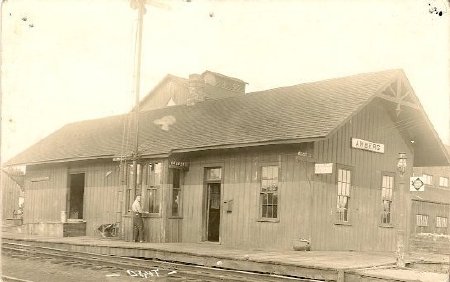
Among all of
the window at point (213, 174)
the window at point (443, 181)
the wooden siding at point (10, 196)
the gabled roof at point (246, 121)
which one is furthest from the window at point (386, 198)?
the wooden siding at point (10, 196)

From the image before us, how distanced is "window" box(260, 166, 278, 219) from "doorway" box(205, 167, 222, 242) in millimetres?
1985

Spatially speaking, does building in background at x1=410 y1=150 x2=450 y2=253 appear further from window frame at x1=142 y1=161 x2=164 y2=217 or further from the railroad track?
the railroad track

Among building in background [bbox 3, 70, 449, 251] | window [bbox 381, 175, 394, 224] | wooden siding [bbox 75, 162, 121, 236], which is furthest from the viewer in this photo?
wooden siding [bbox 75, 162, 121, 236]

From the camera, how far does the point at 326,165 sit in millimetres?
13172

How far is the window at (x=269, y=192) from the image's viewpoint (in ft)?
47.2

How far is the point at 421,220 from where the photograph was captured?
29.0 metres

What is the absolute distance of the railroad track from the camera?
1028cm

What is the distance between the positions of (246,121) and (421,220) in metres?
17.1

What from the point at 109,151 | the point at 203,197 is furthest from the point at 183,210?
the point at 109,151

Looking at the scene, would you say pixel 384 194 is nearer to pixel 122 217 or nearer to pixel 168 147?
pixel 168 147

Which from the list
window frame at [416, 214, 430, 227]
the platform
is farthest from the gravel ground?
window frame at [416, 214, 430, 227]

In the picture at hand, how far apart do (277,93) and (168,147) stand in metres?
4.22

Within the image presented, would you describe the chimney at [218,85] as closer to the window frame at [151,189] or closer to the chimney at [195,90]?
the chimney at [195,90]

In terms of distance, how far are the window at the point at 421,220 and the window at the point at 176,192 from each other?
55.4ft
